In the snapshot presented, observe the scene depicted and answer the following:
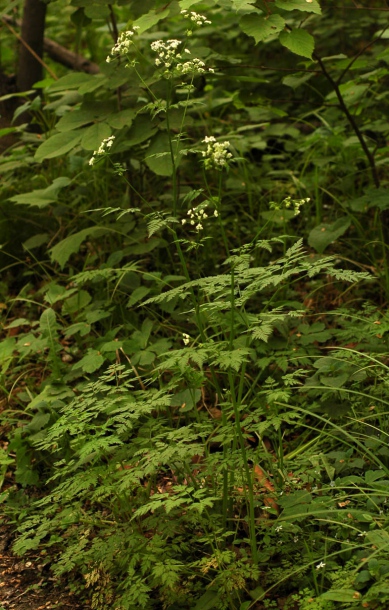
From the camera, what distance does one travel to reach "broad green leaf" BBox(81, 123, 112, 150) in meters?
2.88

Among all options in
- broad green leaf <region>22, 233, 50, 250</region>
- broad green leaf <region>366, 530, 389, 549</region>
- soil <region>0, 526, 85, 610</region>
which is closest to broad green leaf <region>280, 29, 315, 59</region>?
broad green leaf <region>366, 530, 389, 549</region>

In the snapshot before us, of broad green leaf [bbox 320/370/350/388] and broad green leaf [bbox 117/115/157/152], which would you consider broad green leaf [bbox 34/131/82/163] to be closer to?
broad green leaf [bbox 117/115/157/152]

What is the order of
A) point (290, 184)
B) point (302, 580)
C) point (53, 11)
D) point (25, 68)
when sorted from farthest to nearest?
1. point (53, 11)
2. point (25, 68)
3. point (290, 184)
4. point (302, 580)

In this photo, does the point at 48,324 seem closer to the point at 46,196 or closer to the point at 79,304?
the point at 79,304

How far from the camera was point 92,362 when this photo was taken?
2.66m

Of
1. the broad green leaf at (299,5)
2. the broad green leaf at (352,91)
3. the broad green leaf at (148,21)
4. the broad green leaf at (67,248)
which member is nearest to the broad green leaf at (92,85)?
the broad green leaf at (148,21)

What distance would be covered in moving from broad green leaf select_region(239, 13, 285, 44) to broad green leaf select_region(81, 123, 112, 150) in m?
0.76

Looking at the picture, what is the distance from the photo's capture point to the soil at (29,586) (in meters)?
2.15

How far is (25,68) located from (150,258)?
1.58 metres

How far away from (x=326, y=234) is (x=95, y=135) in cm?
102

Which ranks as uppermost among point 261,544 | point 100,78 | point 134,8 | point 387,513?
point 134,8

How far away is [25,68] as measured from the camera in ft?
13.9

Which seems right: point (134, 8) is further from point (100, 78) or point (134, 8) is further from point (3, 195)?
point (3, 195)

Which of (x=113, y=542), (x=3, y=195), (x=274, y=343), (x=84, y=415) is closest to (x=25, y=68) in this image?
(x=3, y=195)
